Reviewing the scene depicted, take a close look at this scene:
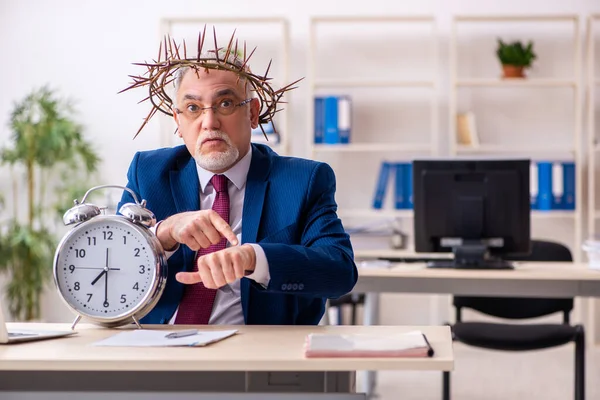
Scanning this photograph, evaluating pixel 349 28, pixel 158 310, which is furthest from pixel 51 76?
pixel 158 310

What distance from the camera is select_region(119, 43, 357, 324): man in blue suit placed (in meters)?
2.00

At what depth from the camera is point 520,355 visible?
524 cm

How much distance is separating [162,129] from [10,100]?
1.13m

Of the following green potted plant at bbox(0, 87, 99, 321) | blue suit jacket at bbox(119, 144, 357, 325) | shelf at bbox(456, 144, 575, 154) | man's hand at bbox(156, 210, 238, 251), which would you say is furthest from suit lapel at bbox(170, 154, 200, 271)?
shelf at bbox(456, 144, 575, 154)

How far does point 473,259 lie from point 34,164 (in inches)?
127

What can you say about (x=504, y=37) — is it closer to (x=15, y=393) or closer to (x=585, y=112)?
(x=585, y=112)

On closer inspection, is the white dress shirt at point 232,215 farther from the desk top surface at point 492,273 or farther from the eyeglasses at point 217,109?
the desk top surface at point 492,273

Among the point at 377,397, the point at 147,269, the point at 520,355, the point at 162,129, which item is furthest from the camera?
the point at 162,129

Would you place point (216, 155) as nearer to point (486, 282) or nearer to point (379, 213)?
point (486, 282)

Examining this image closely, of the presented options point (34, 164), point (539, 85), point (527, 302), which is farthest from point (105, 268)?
point (539, 85)

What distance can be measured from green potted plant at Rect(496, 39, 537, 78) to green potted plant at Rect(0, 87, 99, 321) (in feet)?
8.52

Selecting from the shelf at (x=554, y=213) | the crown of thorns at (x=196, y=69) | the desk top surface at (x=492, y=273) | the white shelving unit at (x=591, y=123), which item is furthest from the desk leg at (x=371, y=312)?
the white shelving unit at (x=591, y=123)

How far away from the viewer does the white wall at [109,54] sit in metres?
5.68

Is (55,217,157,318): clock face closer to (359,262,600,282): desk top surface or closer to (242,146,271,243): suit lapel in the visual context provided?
(242,146,271,243): suit lapel
